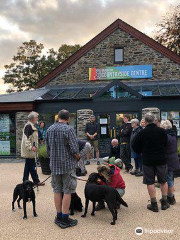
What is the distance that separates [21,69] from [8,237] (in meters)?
28.7

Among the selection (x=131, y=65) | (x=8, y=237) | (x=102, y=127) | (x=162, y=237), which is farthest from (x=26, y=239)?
(x=131, y=65)

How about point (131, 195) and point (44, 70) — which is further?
point (44, 70)

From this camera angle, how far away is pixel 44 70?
30203 millimetres

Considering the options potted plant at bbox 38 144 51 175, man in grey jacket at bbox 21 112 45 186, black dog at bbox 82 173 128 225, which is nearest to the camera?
black dog at bbox 82 173 128 225

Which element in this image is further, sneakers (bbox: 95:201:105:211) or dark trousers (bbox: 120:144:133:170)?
dark trousers (bbox: 120:144:133:170)

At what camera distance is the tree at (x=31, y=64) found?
30250 millimetres

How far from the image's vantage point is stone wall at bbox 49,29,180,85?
14.5 m

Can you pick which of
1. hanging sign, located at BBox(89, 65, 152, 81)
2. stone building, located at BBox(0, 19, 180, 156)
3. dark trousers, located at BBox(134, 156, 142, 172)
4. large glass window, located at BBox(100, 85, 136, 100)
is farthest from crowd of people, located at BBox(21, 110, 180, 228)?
hanging sign, located at BBox(89, 65, 152, 81)

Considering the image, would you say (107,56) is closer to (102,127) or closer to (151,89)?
(151,89)

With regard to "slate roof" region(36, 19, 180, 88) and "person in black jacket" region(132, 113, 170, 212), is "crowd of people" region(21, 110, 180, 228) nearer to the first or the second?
"person in black jacket" region(132, 113, 170, 212)

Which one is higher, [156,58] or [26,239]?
[156,58]

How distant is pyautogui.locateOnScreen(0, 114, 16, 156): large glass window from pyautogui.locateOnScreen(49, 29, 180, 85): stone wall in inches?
161

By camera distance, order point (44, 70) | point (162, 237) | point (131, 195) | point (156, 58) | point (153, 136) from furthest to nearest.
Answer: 1. point (44, 70)
2. point (156, 58)
3. point (131, 195)
4. point (153, 136)
5. point (162, 237)

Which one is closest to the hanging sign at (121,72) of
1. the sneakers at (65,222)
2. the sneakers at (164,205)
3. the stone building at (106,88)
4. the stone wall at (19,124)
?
the stone building at (106,88)
